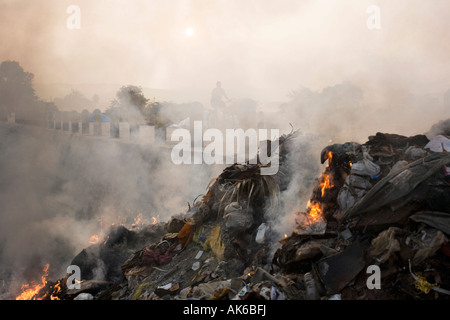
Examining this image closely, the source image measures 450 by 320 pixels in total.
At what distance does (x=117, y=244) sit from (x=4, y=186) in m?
17.4

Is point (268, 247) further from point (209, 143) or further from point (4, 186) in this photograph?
point (4, 186)

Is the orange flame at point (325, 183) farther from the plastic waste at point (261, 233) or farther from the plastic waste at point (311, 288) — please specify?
the plastic waste at point (311, 288)

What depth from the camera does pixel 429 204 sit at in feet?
9.34

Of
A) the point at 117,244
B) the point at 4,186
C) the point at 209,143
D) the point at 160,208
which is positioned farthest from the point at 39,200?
the point at 117,244

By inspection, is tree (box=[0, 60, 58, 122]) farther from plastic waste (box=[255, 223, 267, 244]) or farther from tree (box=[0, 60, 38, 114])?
plastic waste (box=[255, 223, 267, 244])

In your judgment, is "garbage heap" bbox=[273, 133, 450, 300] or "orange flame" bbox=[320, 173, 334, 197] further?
"orange flame" bbox=[320, 173, 334, 197]
